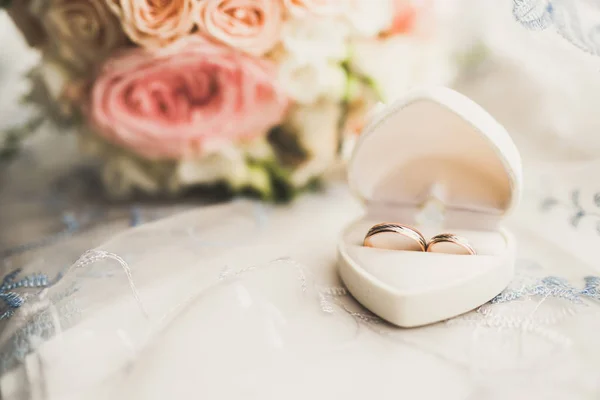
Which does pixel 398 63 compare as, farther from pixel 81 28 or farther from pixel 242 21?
pixel 81 28

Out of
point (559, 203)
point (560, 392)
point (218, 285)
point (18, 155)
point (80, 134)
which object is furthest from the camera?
point (18, 155)

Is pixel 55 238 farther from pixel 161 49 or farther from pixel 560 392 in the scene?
pixel 560 392

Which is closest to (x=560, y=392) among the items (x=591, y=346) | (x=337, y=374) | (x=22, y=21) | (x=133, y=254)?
(x=591, y=346)

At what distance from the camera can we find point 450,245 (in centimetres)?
52

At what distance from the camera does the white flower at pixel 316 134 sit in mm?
717

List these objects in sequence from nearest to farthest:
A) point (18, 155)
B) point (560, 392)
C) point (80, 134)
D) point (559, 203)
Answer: point (560, 392) < point (559, 203) < point (80, 134) < point (18, 155)

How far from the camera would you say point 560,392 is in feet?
1.42

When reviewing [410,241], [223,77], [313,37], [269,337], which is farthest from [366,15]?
[269,337]

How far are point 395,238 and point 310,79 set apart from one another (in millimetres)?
243

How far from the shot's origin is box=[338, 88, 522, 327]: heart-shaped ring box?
0.50 m

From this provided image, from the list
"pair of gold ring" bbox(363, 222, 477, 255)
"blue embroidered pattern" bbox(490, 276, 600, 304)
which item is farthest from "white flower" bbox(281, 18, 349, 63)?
"blue embroidered pattern" bbox(490, 276, 600, 304)

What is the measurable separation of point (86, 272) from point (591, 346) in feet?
1.53

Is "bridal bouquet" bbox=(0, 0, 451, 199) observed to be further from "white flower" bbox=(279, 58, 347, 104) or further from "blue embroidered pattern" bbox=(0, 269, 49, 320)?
"blue embroidered pattern" bbox=(0, 269, 49, 320)

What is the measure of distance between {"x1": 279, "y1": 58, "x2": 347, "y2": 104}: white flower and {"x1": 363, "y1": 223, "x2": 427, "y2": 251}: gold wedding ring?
0.22 metres
